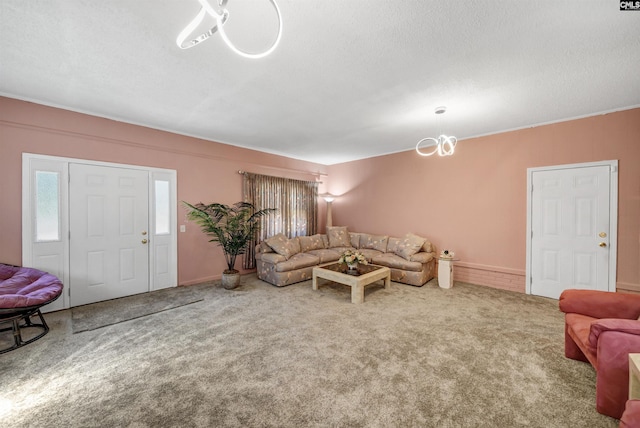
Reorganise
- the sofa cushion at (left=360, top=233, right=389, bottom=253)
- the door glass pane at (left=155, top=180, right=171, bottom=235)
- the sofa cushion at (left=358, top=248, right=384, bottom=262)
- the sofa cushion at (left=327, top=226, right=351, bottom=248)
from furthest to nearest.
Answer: the sofa cushion at (left=327, top=226, right=351, bottom=248), the sofa cushion at (left=360, top=233, right=389, bottom=253), the sofa cushion at (left=358, top=248, right=384, bottom=262), the door glass pane at (left=155, top=180, right=171, bottom=235)

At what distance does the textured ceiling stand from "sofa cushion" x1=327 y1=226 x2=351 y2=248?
2886 millimetres

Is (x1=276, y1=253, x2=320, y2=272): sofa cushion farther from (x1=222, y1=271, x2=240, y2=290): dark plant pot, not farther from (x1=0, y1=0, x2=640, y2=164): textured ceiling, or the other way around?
(x1=0, y1=0, x2=640, y2=164): textured ceiling

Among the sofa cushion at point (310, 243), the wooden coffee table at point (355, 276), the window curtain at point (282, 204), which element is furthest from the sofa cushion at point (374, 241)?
the window curtain at point (282, 204)

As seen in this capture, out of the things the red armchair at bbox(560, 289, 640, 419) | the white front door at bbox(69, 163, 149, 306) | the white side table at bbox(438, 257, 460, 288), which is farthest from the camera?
the white side table at bbox(438, 257, 460, 288)

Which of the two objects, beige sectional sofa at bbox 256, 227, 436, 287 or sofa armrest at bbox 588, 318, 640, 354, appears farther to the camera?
beige sectional sofa at bbox 256, 227, 436, 287

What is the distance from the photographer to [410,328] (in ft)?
9.30

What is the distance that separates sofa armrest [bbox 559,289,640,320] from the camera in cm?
197

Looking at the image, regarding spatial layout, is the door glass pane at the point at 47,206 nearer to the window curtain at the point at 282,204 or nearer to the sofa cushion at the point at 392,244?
the window curtain at the point at 282,204

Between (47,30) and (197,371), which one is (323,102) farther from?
(197,371)

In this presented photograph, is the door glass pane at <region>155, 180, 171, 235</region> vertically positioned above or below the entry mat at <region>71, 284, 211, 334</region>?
above

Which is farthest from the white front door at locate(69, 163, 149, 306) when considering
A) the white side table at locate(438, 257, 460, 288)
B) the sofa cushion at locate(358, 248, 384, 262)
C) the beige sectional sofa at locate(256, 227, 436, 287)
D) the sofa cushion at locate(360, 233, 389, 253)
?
the white side table at locate(438, 257, 460, 288)

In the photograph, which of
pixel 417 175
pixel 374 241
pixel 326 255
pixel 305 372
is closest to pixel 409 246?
pixel 374 241

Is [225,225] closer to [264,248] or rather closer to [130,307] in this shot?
[264,248]

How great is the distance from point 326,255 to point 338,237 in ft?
2.84
